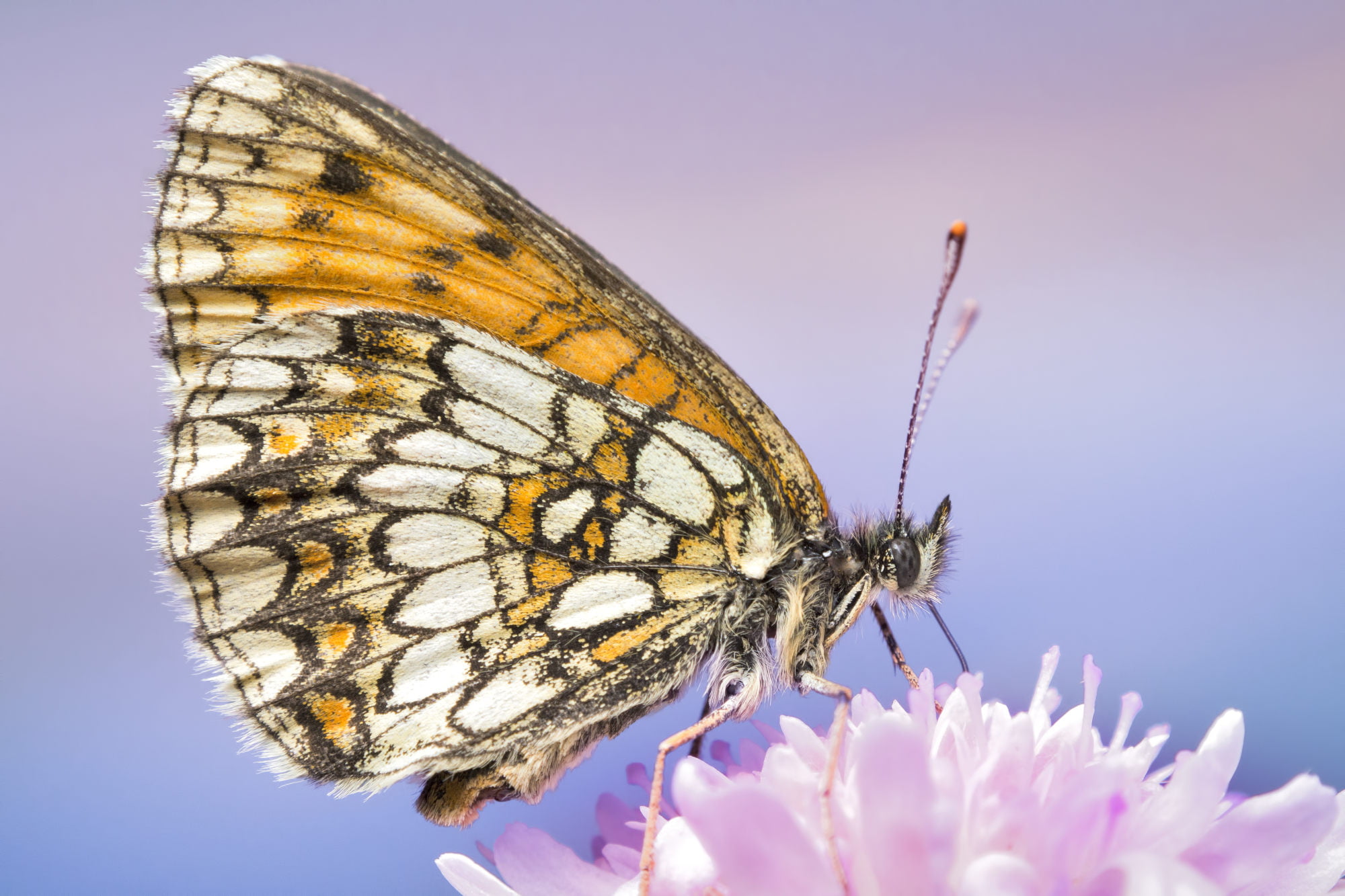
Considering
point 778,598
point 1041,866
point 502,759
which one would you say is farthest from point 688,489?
point 1041,866

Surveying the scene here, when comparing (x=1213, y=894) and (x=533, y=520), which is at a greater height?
(x=533, y=520)

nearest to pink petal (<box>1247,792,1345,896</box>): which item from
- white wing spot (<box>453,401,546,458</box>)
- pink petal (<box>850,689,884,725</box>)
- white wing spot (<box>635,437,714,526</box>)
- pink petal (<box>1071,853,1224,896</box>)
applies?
pink petal (<box>1071,853,1224,896</box>)

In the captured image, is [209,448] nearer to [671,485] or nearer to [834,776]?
[671,485]

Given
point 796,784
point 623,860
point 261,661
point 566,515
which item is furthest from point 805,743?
point 261,661

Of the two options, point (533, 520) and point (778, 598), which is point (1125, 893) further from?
point (533, 520)

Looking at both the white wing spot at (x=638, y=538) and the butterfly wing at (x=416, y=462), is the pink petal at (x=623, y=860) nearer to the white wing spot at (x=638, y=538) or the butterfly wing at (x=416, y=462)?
the butterfly wing at (x=416, y=462)

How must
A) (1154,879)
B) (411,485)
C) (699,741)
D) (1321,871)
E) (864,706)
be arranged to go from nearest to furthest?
(1154,879) < (1321,871) < (864,706) < (411,485) < (699,741)
